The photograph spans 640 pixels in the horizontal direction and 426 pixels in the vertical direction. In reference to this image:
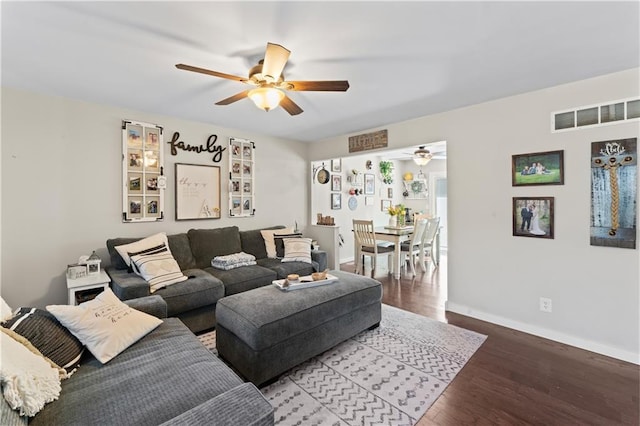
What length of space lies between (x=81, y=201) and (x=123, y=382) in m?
2.63

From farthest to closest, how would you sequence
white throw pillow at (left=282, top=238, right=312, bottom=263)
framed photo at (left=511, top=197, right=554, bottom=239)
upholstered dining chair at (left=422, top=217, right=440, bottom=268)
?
upholstered dining chair at (left=422, top=217, right=440, bottom=268)
white throw pillow at (left=282, top=238, right=312, bottom=263)
framed photo at (left=511, top=197, right=554, bottom=239)

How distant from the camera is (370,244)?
502 centimetres

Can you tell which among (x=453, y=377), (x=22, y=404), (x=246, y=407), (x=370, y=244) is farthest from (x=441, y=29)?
(x=370, y=244)

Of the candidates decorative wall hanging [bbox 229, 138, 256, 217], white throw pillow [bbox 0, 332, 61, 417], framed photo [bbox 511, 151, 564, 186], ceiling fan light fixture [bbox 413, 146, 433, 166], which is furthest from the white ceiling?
ceiling fan light fixture [bbox 413, 146, 433, 166]

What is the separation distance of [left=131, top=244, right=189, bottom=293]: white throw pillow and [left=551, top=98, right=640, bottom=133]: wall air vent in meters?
4.00

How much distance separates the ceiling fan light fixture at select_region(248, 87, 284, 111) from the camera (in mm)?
2123

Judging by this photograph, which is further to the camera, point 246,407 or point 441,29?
point 441,29

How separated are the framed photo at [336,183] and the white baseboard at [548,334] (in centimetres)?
327

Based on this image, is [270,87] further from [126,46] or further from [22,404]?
[22,404]

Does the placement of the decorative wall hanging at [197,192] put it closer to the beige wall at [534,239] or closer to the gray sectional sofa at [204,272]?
the gray sectional sofa at [204,272]

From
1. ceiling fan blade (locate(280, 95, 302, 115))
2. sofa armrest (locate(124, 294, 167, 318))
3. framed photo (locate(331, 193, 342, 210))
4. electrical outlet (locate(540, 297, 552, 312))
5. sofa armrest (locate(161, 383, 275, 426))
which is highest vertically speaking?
ceiling fan blade (locate(280, 95, 302, 115))

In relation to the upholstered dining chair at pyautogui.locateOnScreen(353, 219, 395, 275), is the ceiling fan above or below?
above

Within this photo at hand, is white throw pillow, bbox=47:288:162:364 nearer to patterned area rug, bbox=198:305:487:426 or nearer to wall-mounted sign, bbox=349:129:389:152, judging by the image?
patterned area rug, bbox=198:305:487:426

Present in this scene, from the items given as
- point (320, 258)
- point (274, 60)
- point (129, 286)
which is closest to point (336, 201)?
point (320, 258)
